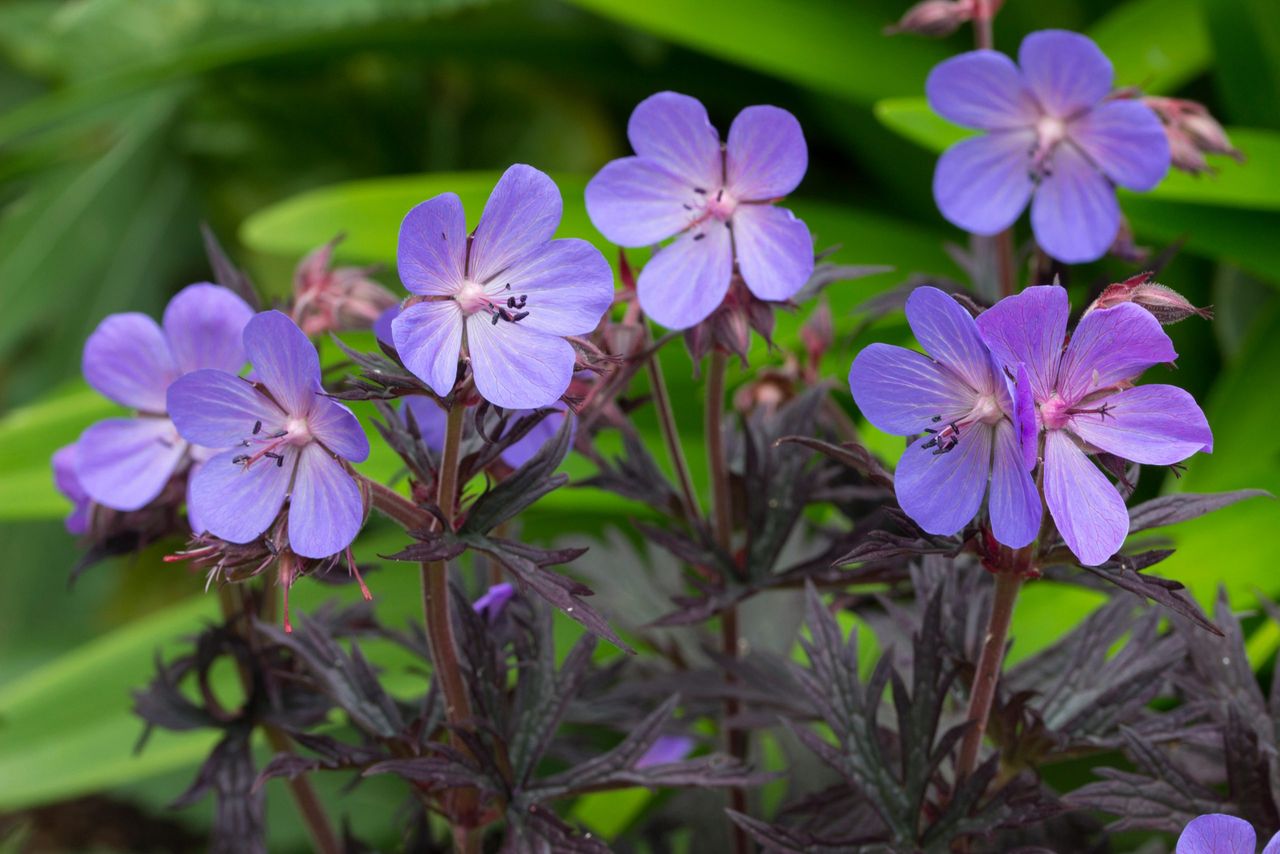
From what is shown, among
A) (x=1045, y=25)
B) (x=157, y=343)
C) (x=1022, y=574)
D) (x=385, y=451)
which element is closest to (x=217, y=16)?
(x=385, y=451)

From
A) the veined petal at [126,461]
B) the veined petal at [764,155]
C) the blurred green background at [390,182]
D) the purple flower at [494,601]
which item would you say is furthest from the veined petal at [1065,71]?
the veined petal at [126,461]

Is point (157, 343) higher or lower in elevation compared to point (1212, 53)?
lower

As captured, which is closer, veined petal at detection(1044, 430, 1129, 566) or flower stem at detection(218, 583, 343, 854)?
veined petal at detection(1044, 430, 1129, 566)

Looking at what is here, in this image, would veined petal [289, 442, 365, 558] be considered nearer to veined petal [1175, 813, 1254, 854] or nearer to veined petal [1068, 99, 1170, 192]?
veined petal [1175, 813, 1254, 854]

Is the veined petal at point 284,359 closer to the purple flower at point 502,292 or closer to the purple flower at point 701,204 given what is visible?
the purple flower at point 502,292

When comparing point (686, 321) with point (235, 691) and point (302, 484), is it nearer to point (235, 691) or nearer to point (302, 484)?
point (302, 484)

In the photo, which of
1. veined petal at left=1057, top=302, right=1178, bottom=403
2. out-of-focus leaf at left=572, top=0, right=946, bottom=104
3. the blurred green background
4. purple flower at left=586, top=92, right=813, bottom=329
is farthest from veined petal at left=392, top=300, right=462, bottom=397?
out-of-focus leaf at left=572, top=0, right=946, bottom=104
